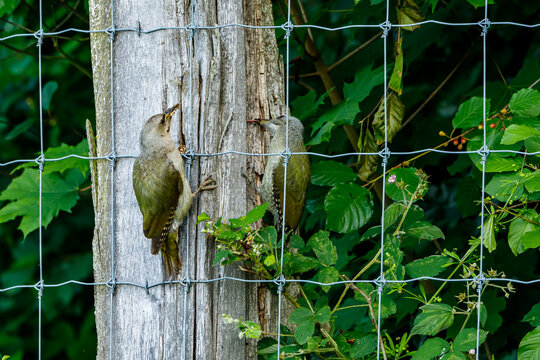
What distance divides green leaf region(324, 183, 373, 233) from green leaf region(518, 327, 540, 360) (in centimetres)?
88

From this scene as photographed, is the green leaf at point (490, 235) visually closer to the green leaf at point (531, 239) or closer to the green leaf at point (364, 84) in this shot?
the green leaf at point (531, 239)

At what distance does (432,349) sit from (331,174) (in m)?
1.09

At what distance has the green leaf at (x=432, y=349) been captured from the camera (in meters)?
2.28

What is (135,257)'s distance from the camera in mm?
2525

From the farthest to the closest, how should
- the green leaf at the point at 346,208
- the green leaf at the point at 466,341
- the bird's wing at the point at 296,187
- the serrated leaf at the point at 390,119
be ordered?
the bird's wing at the point at 296,187, the serrated leaf at the point at 390,119, the green leaf at the point at 346,208, the green leaf at the point at 466,341

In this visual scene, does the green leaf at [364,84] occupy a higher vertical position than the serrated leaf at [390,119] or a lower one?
higher

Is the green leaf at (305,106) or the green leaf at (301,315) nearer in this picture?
the green leaf at (301,315)

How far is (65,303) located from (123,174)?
2.92 m

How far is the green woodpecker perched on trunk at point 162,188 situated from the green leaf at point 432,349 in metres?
0.97

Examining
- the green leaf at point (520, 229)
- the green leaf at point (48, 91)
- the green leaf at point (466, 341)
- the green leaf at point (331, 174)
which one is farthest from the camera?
the green leaf at point (48, 91)

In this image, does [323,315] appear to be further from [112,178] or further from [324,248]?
[112,178]

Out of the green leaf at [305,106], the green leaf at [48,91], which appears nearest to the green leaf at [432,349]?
the green leaf at [305,106]

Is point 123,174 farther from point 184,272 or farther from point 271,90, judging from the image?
point 271,90

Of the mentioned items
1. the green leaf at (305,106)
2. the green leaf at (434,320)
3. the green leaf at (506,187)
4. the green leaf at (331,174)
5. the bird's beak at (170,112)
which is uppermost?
the green leaf at (305,106)
